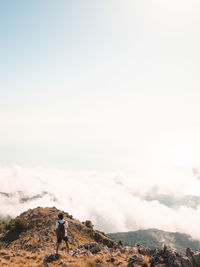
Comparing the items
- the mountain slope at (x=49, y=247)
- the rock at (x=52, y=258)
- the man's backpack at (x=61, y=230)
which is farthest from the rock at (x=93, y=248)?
the man's backpack at (x=61, y=230)

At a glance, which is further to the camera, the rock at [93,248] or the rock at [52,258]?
the rock at [93,248]

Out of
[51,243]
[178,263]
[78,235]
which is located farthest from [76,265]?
[78,235]

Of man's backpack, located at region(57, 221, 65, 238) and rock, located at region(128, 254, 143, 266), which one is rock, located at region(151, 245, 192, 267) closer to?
rock, located at region(128, 254, 143, 266)

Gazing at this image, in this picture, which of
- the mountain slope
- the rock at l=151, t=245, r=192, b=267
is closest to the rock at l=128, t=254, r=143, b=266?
the mountain slope

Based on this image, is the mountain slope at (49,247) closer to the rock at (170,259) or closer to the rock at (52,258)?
the rock at (52,258)

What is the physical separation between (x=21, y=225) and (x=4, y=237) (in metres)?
5.70

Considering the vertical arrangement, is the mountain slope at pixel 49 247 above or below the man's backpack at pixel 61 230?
below

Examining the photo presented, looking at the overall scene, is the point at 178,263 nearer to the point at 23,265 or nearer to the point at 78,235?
the point at 23,265

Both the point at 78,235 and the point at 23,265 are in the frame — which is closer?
the point at 23,265

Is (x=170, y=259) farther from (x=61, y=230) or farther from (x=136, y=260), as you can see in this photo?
(x=61, y=230)

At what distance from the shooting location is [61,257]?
19.7 m

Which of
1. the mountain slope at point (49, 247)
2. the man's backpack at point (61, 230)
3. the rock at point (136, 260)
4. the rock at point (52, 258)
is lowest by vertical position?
the mountain slope at point (49, 247)

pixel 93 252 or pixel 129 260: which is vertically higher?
pixel 129 260

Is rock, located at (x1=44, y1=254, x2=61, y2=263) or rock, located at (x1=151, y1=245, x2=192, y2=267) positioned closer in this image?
rock, located at (x1=151, y1=245, x2=192, y2=267)
